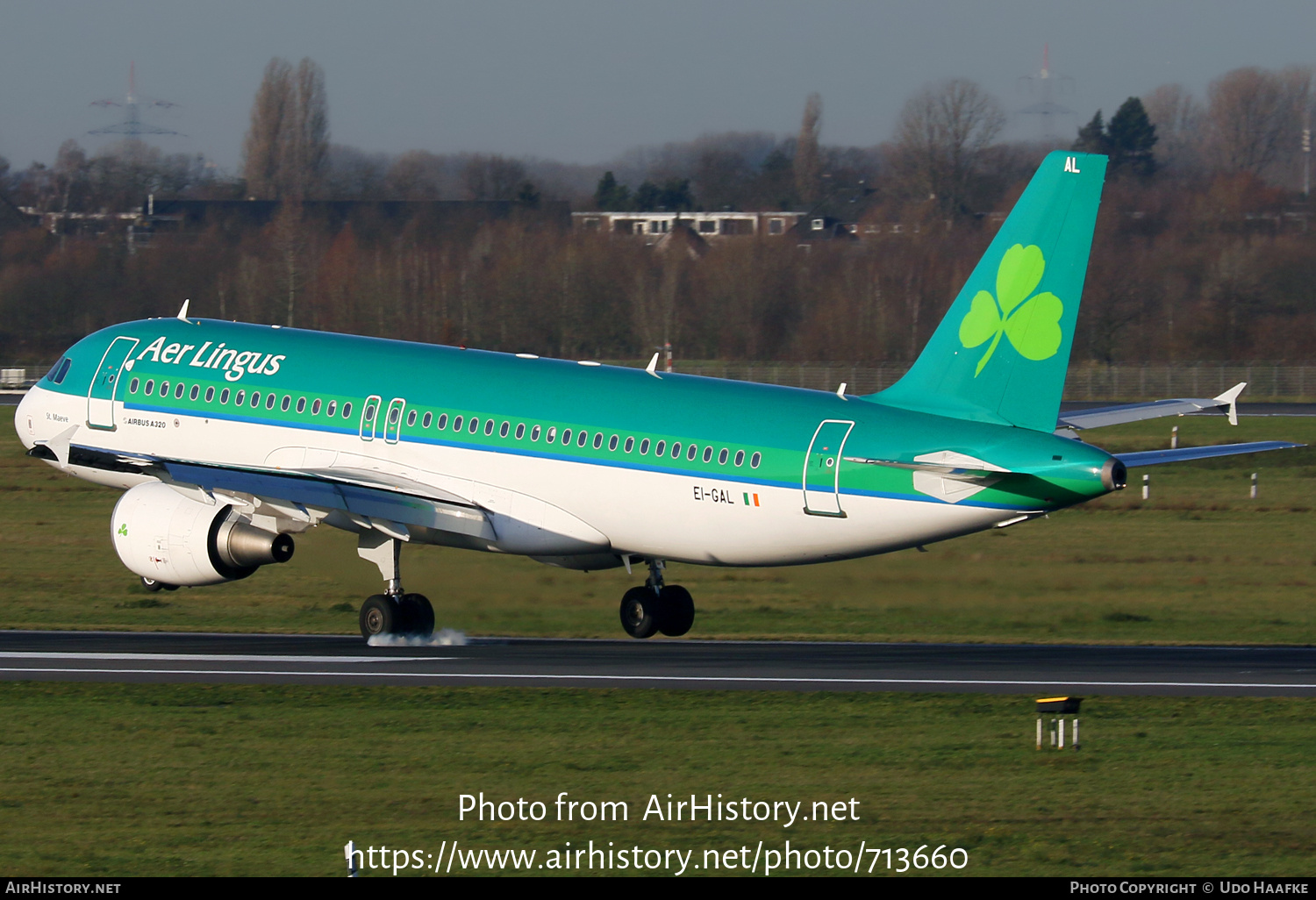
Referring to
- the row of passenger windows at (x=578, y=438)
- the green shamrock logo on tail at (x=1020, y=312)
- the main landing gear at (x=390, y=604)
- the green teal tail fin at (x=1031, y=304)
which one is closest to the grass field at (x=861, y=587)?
the main landing gear at (x=390, y=604)

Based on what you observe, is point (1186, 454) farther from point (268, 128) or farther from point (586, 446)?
point (268, 128)

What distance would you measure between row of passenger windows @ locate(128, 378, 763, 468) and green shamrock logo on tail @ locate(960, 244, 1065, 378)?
456 cm

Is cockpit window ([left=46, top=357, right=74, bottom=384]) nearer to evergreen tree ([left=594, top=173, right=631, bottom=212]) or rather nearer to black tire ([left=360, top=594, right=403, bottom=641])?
black tire ([left=360, top=594, right=403, bottom=641])

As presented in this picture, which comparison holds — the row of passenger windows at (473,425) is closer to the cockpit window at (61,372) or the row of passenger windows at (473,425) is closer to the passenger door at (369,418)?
the passenger door at (369,418)

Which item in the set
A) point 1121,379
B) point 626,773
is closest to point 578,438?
point 626,773

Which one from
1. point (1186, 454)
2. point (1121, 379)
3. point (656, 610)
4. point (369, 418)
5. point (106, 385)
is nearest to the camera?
point (1186, 454)

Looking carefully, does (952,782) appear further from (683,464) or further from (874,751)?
(683,464)

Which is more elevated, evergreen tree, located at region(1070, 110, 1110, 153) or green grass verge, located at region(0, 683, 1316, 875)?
evergreen tree, located at region(1070, 110, 1110, 153)

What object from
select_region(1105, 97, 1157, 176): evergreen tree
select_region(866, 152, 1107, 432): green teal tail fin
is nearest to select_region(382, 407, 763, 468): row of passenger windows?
select_region(866, 152, 1107, 432): green teal tail fin

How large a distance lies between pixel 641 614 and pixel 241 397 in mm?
9321

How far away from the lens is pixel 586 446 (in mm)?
33625

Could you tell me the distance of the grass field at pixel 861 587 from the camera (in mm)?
35500

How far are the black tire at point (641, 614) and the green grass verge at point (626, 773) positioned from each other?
761 centimetres

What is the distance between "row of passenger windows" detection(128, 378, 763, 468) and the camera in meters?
32.5
